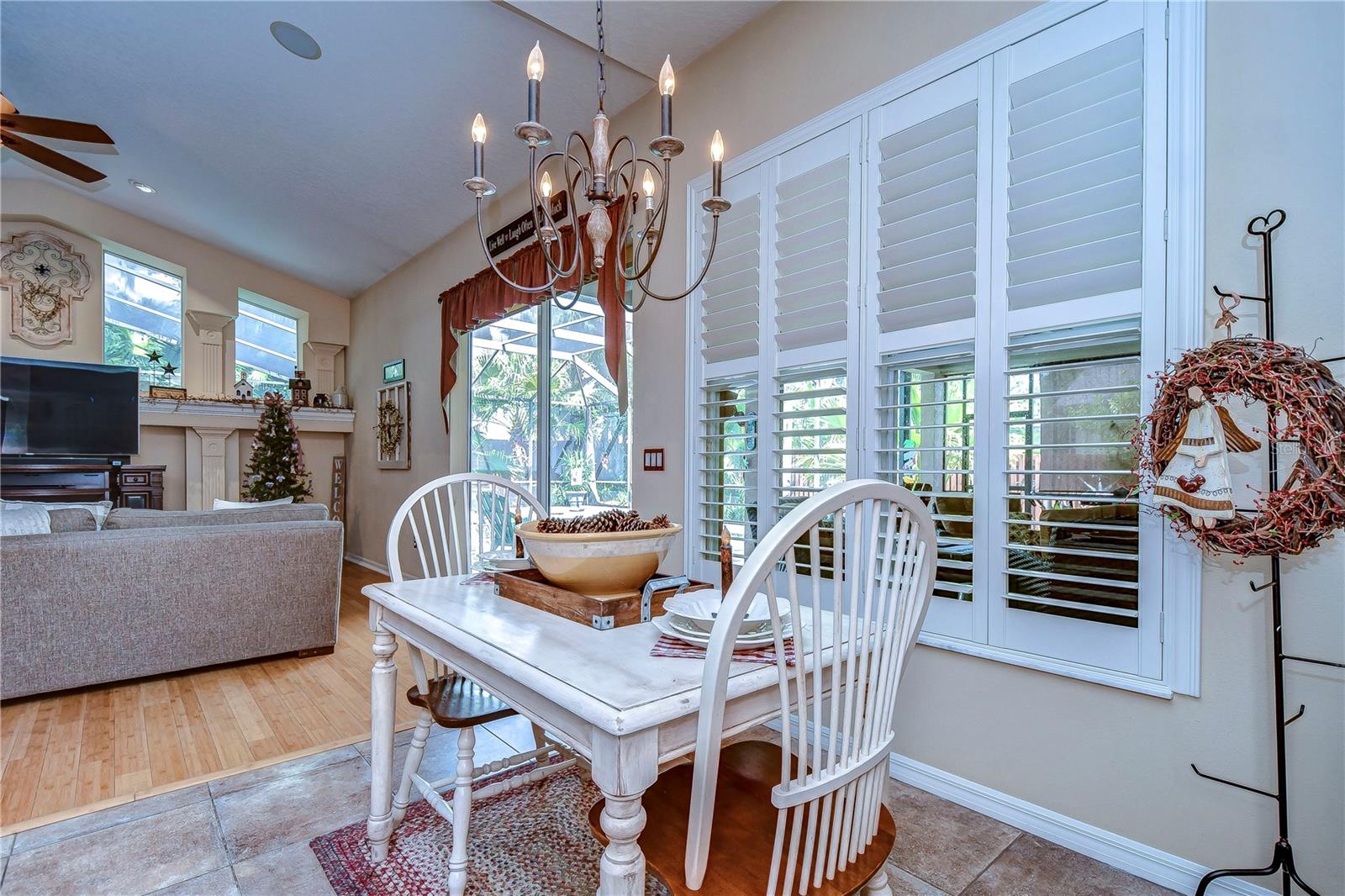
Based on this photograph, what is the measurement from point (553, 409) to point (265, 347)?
16.0 ft

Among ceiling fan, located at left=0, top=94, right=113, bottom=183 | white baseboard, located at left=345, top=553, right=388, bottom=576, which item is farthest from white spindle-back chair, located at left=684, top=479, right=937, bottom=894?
white baseboard, located at left=345, top=553, right=388, bottom=576

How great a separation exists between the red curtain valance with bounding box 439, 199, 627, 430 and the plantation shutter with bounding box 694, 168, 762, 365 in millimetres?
432

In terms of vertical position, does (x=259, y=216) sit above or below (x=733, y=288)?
above

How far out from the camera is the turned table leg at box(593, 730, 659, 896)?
0.84 m

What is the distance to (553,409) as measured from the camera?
4.15m

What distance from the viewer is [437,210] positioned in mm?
4695

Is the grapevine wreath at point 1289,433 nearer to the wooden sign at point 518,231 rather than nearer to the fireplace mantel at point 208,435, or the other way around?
the wooden sign at point 518,231

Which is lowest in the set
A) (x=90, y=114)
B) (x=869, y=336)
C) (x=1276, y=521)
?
(x=1276, y=521)

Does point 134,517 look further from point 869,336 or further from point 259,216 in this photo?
point 869,336

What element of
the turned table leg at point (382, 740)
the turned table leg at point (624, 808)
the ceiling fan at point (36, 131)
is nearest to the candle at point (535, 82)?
the turned table leg at point (624, 808)

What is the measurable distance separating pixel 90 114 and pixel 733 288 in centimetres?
502

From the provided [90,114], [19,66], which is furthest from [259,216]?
[19,66]

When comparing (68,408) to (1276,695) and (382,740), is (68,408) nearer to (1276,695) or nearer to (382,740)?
(382,740)

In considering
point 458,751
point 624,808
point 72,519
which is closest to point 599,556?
point 624,808
